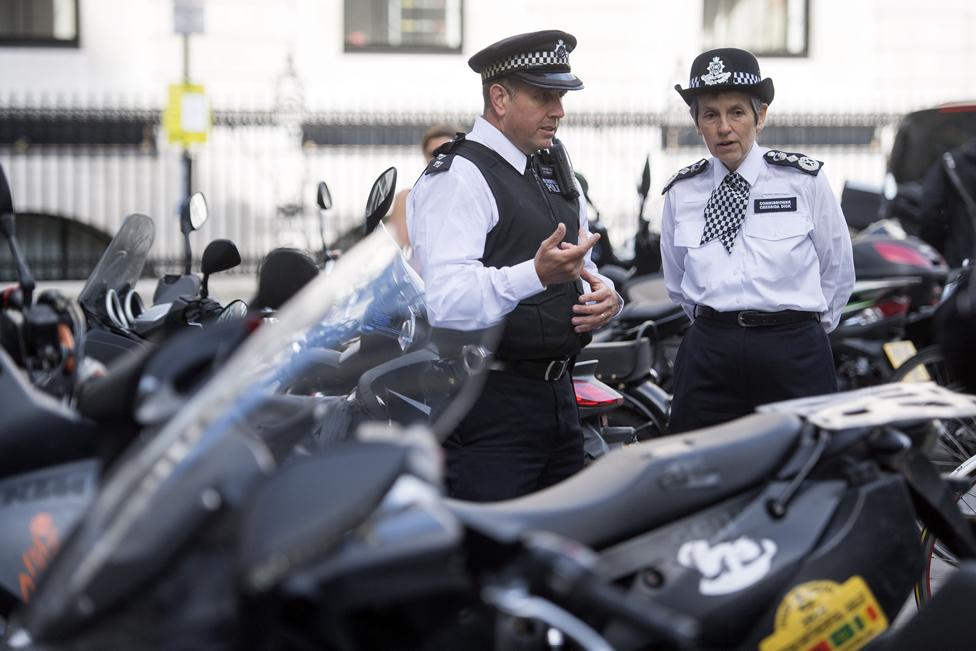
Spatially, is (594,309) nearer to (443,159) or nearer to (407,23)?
(443,159)

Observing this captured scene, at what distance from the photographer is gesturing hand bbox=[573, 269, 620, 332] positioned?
12.5ft

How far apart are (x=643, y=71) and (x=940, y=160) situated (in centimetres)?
876

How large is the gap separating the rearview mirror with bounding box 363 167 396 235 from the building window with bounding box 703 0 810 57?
13167 millimetres

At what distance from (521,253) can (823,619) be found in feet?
4.82

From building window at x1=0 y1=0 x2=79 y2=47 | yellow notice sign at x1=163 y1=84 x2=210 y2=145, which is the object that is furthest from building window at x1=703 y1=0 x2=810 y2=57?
building window at x1=0 y1=0 x2=79 y2=47

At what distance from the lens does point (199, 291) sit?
16.8 ft

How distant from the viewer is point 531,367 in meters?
3.81

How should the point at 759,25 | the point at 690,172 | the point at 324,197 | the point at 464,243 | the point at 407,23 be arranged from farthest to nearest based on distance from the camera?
1. the point at 759,25
2. the point at 407,23
3. the point at 324,197
4. the point at 690,172
5. the point at 464,243

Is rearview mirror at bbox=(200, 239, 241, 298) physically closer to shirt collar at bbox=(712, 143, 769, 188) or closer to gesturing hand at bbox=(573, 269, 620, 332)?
gesturing hand at bbox=(573, 269, 620, 332)

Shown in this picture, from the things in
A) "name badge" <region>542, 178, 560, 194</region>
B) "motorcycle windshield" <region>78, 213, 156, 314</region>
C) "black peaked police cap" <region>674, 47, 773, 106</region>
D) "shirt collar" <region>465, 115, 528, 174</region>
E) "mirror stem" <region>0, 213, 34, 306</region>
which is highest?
"black peaked police cap" <region>674, 47, 773, 106</region>

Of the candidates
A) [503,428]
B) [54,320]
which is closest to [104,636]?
[54,320]

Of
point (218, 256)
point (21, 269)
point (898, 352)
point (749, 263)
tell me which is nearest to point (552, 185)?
point (749, 263)

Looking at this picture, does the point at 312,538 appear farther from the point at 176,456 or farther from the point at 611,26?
the point at 611,26

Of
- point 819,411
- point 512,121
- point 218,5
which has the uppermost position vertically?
point 218,5
